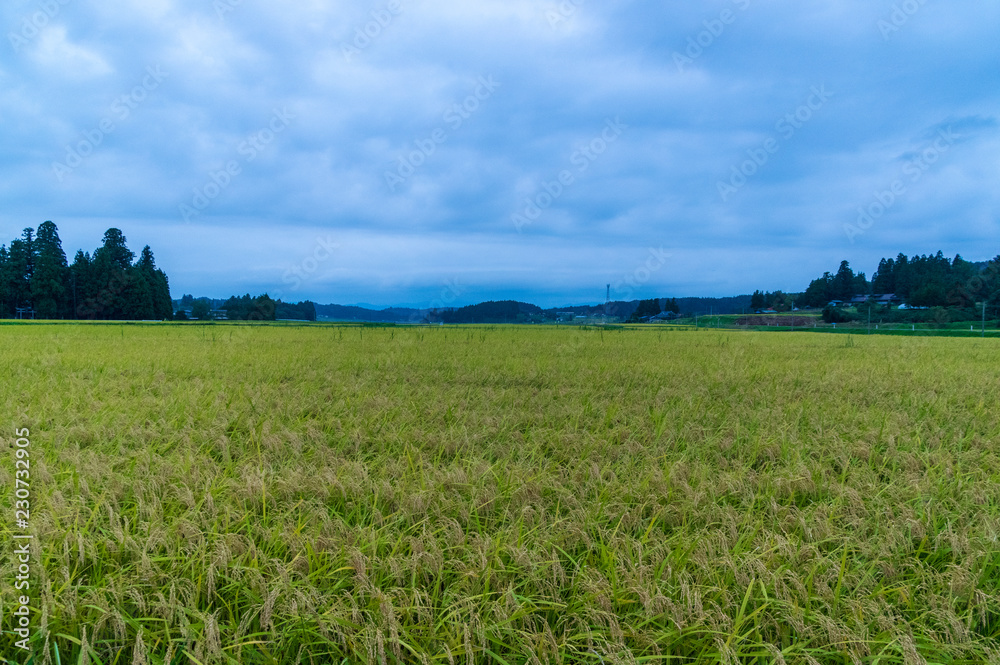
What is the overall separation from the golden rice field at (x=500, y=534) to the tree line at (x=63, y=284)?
56673 mm

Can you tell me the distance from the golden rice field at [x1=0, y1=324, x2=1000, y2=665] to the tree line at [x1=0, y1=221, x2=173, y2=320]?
186 feet

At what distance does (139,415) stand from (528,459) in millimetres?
4393

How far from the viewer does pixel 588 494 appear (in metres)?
3.30

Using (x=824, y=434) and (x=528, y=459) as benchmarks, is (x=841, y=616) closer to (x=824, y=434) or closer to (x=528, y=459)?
(x=528, y=459)

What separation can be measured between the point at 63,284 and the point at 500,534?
2584 inches

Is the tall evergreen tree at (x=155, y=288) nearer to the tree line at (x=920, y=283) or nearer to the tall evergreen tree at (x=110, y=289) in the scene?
the tall evergreen tree at (x=110, y=289)

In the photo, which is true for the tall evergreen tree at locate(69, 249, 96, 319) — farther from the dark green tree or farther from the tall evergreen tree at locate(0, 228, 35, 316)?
the dark green tree

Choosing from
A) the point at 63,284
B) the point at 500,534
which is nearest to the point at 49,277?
the point at 63,284

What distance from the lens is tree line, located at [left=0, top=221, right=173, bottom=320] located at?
47.6 m

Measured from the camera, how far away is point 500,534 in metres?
2.47

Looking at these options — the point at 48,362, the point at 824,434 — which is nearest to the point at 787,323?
the point at 824,434

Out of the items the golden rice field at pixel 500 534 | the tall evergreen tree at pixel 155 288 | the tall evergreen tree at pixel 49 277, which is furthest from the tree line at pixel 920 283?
the tall evergreen tree at pixel 49 277

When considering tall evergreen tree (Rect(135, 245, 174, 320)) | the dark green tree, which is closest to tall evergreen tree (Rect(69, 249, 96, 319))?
tall evergreen tree (Rect(135, 245, 174, 320))

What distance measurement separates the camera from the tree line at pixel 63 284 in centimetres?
4756
